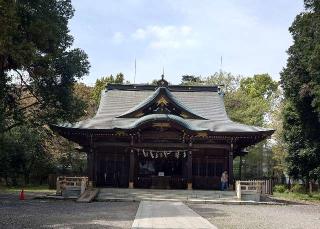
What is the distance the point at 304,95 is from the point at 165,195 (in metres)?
11.0

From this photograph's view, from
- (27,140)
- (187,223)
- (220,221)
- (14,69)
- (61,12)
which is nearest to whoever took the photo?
(187,223)

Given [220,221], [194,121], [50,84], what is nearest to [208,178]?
[194,121]

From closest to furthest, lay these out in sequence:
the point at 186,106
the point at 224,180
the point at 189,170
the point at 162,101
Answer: the point at 224,180 → the point at 189,170 → the point at 162,101 → the point at 186,106

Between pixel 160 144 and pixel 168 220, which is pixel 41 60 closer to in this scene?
pixel 160 144

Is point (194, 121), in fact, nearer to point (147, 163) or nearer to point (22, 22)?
A: point (147, 163)

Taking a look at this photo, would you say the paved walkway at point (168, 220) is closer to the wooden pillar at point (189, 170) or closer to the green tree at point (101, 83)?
the wooden pillar at point (189, 170)

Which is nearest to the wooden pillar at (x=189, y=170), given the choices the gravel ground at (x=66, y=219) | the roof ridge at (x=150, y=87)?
the roof ridge at (x=150, y=87)

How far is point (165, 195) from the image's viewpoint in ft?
75.2

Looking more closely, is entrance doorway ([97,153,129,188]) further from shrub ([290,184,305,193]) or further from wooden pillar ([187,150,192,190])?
shrub ([290,184,305,193])

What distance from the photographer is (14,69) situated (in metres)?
21.8

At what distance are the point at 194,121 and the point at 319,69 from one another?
8311mm

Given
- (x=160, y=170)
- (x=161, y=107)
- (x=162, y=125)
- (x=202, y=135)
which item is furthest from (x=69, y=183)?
(x=202, y=135)

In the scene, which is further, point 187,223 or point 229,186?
point 229,186

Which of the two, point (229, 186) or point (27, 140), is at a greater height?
point (27, 140)
